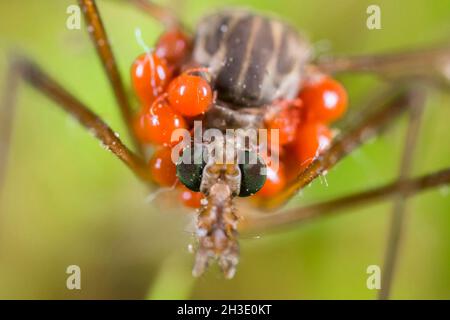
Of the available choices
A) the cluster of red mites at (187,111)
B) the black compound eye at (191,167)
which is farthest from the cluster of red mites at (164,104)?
the black compound eye at (191,167)

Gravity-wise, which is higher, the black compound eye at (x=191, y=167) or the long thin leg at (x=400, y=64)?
the long thin leg at (x=400, y=64)

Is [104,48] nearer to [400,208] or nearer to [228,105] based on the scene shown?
[228,105]

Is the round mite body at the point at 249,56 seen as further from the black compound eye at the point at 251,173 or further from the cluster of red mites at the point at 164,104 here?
the black compound eye at the point at 251,173

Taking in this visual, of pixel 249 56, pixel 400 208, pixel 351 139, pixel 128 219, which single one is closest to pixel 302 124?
pixel 351 139

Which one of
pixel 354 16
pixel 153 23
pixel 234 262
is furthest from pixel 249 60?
pixel 354 16

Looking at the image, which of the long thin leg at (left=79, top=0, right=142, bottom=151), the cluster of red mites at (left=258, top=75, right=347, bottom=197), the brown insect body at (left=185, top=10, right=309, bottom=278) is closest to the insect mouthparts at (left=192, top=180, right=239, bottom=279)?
the brown insect body at (left=185, top=10, right=309, bottom=278)

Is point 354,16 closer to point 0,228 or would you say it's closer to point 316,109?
point 316,109

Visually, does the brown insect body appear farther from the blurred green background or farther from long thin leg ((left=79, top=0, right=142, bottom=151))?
the blurred green background
